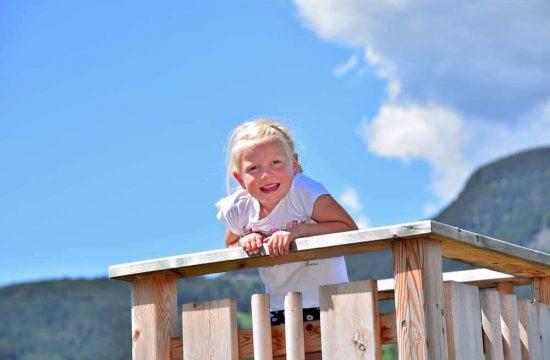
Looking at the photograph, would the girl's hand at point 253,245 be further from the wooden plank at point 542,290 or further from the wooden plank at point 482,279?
the wooden plank at point 542,290

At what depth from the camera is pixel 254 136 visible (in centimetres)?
471

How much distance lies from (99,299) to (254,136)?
29.1 m

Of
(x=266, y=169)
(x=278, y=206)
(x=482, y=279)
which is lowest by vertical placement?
(x=482, y=279)

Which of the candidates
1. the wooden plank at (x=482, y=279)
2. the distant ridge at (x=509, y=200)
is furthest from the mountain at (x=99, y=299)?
the wooden plank at (x=482, y=279)

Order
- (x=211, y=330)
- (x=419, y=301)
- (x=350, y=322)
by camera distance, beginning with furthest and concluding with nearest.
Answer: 1. (x=211, y=330)
2. (x=350, y=322)
3. (x=419, y=301)

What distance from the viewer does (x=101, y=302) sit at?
107 ft

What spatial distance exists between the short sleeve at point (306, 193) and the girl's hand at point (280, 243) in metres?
0.62

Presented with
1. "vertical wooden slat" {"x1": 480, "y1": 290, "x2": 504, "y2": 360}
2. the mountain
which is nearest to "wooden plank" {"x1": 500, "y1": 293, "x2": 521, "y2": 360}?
"vertical wooden slat" {"x1": 480, "y1": 290, "x2": 504, "y2": 360}

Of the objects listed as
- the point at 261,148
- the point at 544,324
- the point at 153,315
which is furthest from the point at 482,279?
the point at 153,315

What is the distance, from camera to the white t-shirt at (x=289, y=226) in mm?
4828

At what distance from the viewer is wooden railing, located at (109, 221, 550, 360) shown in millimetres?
3848

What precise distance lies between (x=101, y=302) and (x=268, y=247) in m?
29.4

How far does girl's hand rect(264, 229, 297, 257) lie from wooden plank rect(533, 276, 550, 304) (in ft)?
5.84

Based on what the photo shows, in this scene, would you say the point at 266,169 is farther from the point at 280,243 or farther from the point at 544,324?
the point at 544,324
